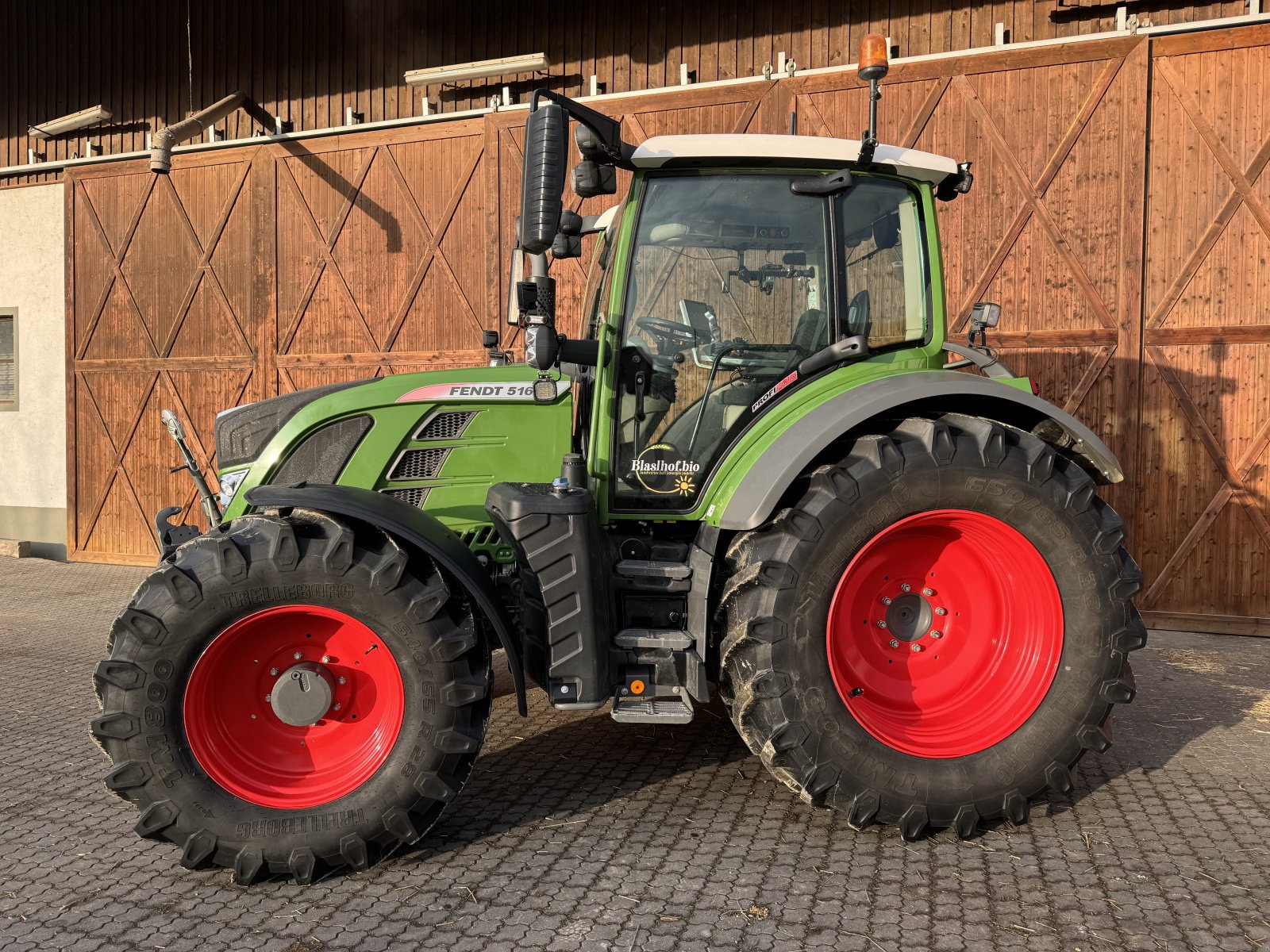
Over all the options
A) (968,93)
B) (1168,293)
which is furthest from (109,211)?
(1168,293)

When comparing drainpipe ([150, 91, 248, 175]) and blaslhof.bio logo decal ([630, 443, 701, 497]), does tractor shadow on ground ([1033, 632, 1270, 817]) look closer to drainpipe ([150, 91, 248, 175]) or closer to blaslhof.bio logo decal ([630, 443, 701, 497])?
blaslhof.bio logo decal ([630, 443, 701, 497])

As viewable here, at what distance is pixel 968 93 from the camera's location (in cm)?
761

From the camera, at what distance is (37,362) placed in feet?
36.0

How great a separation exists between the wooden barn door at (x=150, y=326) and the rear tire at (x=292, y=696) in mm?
7261

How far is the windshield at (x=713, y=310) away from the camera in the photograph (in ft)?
11.9

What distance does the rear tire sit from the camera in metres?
3.00

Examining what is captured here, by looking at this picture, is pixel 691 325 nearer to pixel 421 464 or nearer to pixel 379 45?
pixel 421 464

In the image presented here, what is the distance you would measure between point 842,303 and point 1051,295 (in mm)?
4503

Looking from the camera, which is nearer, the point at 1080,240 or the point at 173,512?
the point at 173,512

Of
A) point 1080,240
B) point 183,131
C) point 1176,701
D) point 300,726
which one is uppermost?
point 183,131

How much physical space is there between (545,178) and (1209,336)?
618 centimetres

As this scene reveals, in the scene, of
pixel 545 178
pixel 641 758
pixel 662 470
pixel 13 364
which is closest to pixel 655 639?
pixel 662 470

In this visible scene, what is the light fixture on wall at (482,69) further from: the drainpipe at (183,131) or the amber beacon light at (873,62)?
the amber beacon light at (873,62)

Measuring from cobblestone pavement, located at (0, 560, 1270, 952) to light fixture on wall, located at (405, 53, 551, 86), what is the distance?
6.46 metres
